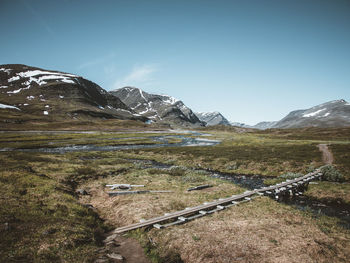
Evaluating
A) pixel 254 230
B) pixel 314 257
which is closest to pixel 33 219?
pixel 254 230

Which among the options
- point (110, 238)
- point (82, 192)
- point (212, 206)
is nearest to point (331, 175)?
point (212, 206)

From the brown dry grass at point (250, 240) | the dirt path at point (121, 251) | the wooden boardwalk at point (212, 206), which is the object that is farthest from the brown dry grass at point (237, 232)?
the dirt path at point (121, 251)

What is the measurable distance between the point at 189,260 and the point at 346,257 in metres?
9.74

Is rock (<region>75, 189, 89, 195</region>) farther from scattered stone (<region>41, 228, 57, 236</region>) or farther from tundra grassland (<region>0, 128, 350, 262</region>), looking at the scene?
scattered stone (<region>41, 228, 57, 236</region>)

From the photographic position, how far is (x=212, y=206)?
57.3 feet

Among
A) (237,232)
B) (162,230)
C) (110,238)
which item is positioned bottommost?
(237,232)

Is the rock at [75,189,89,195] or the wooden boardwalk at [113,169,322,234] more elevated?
the rock at [75,189,89,195]

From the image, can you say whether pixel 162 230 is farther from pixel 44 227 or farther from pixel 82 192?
pixel 82 192

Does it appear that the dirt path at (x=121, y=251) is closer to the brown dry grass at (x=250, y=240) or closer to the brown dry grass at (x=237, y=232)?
the brown dry grass at (x=237, y=232)

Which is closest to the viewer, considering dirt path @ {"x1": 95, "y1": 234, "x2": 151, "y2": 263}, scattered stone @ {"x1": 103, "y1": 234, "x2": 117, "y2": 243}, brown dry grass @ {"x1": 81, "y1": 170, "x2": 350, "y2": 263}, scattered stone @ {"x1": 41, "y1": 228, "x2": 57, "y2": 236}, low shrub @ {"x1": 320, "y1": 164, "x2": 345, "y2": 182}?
dirt path @ {"x1": 95, "y1": 234, "x2": 151, "y2": 263}

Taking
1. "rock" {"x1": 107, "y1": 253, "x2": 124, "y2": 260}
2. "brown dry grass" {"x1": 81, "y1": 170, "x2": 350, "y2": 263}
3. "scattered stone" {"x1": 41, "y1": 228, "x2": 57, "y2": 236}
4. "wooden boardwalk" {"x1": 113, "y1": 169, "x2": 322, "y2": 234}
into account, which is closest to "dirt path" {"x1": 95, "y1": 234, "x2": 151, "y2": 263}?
"rock" {"x1": 107, "y1": 253, "x2": 124, "y2": 260}

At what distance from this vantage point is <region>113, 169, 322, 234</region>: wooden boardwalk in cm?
1380

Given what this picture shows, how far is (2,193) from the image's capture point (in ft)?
50.2

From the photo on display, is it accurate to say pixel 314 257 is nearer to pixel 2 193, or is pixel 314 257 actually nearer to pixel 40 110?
pixel 2 193
